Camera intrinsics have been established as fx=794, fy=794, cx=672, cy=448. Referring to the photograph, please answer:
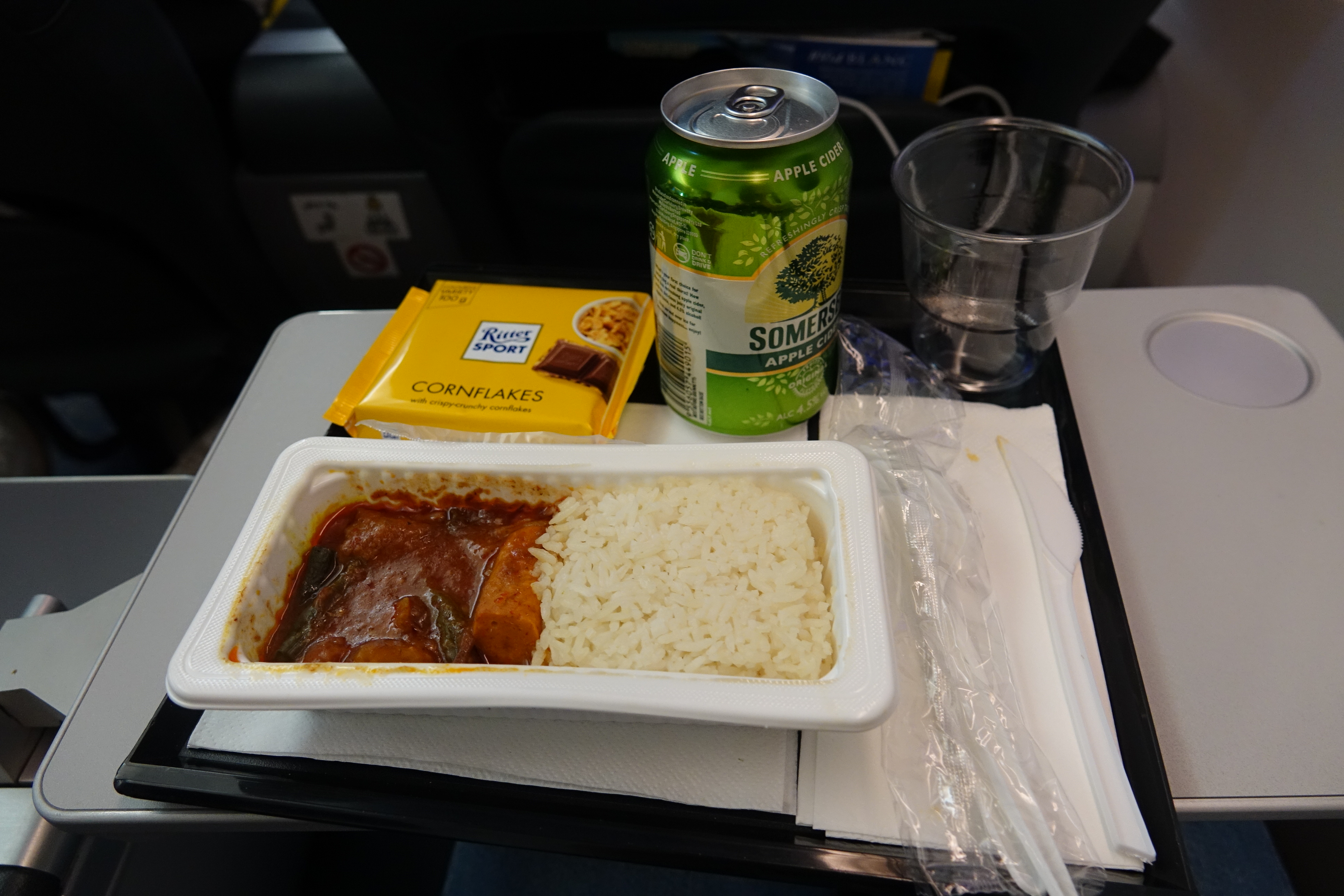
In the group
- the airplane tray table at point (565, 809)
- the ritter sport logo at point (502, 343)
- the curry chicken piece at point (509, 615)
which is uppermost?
the ritter sport logo at point (502, 343)

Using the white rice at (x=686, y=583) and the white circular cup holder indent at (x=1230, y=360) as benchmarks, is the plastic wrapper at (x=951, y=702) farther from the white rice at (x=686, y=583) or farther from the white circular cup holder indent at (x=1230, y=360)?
the white circular cup holder indent at (x=1230, y=360)

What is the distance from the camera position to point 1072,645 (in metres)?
0.69

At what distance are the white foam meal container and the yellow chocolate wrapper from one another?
10cm

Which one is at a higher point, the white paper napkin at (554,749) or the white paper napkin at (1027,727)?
the white paper napkin at (1027,727)

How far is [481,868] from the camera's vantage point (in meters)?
1.13

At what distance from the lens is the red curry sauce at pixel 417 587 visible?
662 mm

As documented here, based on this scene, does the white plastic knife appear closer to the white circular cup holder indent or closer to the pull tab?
the white circular cup holder indent

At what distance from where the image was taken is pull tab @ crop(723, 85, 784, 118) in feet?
2.24

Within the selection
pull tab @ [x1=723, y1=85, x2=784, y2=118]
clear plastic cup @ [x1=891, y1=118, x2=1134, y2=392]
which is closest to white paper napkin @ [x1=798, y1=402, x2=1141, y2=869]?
clear plastic cup @ [x1=891, y1=118, x2=1134, y2=392]

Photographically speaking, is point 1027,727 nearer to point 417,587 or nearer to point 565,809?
point 565,809

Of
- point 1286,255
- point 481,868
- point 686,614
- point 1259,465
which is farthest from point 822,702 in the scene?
point 1286,255

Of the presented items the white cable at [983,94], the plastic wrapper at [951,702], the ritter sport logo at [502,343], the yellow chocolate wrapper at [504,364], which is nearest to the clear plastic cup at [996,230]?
the plastic wrapper at [951,702]

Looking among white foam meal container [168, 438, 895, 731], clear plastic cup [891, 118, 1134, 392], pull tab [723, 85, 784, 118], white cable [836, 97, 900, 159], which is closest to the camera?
white foam meal container [168, 438, 895, 731]

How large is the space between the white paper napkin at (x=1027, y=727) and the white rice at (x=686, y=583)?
0.30 ft
